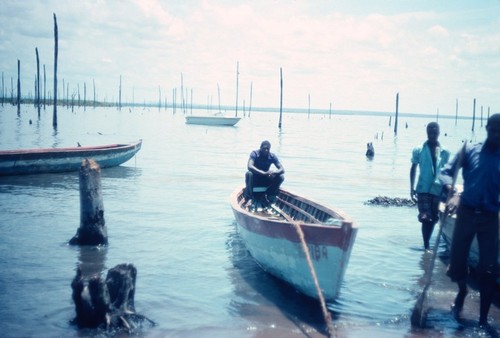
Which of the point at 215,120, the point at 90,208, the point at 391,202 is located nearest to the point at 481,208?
the point at 90,208

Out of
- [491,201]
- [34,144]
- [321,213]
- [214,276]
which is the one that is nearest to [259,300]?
[214,276]

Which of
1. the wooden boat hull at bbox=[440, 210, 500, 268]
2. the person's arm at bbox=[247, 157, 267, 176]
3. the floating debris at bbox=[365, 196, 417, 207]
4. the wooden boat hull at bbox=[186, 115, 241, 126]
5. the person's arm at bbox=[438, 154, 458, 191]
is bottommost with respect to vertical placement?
the floating debris at bbox=[365, 196, 417, 207]

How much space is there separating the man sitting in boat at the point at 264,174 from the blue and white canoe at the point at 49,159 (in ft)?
33.3

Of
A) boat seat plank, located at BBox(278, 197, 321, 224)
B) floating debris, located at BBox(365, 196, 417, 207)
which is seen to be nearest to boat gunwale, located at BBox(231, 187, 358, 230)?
boat seat plank, located at BBox(278, 197, 321, 224)

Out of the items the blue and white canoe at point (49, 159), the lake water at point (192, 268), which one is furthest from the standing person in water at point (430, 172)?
the blue and white canoe at point (49, 159)

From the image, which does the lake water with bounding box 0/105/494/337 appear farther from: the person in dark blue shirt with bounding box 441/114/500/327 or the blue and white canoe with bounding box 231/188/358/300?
the person in dark blue shirt with bounding box 441/114/500/327

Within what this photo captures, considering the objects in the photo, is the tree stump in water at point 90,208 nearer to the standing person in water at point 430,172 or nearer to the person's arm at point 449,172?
the standing person in water at point 430,172

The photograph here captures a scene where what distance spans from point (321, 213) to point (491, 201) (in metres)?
3.66

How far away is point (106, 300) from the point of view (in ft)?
18.9

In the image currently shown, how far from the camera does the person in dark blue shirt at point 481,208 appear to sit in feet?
17.5

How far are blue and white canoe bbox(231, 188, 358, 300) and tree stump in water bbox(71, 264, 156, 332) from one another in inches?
82.1

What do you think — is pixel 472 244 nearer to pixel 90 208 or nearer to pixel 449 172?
pixel 449 172

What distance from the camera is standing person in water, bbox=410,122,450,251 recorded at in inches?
316

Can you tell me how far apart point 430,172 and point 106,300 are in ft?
18.0
